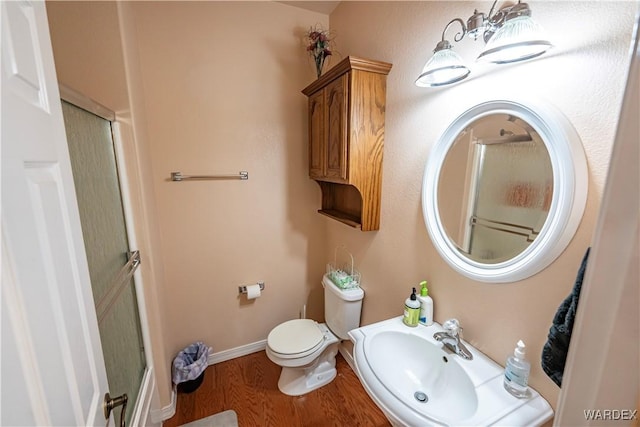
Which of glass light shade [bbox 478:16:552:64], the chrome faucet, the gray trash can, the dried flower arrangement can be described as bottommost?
the gray trash can

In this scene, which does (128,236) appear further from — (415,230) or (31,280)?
(415,230)

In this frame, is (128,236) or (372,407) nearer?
(128,236)

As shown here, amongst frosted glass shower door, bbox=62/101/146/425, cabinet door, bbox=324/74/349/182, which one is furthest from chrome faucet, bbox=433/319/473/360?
frosted glass shower door, bbox=62/101/146/425

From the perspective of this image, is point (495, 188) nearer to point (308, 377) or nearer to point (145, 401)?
point (308, 377)

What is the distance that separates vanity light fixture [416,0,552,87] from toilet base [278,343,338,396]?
1788 mm

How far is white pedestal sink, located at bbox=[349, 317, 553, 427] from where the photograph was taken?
792 mm

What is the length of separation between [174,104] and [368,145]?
1256 mm

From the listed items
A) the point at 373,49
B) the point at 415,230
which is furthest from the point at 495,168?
the point at 373,49

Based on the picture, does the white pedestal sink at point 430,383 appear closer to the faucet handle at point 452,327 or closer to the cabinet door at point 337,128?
the faucet handle at point 452,327

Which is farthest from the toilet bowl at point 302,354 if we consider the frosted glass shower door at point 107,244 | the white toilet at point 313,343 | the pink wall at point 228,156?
the frosted glass shower door at point 107,244

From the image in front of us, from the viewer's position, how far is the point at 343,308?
1748 millimetres

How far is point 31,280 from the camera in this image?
407 millimetres

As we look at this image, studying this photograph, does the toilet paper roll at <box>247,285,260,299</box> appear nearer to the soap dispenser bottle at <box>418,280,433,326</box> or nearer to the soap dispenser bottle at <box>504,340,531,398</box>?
the soap dispenser bottle at <box>418,280,433,326</box>

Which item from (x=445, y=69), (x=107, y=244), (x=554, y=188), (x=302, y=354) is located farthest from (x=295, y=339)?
(x=445, y=69)
